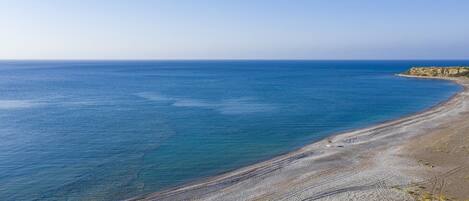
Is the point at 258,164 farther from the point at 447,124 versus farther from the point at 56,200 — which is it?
the point at 447,124

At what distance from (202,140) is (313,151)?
12.2 meters

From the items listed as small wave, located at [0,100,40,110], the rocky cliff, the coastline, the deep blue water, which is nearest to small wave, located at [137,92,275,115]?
the deep blue water

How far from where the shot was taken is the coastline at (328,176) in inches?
1075

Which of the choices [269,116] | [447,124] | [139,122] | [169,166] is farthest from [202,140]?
[447,124]

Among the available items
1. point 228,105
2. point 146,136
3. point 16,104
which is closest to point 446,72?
point 228,105

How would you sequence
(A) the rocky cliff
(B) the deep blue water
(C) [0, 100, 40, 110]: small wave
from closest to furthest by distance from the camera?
(B) the deep blue water → (C) [0, 100, 40, 110]: small wave → (A) the rocky cliff

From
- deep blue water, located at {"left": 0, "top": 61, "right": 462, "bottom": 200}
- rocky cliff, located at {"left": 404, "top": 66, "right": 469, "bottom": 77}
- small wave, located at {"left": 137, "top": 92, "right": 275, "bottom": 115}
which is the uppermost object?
rocky cliff, located at {"left": 404, "top": 66, "right": 469, "bottom": 77}

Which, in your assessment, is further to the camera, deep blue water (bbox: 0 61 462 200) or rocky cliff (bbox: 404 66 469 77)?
rocky cliff (bbox: 404 66 469 77)

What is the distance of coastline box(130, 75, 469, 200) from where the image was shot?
27297mm

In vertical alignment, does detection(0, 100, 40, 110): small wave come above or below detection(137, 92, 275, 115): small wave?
below

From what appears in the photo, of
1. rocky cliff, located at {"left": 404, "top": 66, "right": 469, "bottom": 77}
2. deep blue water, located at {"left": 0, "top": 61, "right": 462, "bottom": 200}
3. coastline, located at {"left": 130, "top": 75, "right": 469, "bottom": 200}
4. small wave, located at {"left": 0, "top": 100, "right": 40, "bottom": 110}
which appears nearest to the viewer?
coastline, located at {"left": 130, "top": 75, "right": 469, "bottom": 200}

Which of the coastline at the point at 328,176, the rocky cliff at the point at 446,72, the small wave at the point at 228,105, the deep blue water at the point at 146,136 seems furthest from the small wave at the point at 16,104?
the rocky cliff at the point at 446,72

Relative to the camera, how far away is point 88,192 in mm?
28984

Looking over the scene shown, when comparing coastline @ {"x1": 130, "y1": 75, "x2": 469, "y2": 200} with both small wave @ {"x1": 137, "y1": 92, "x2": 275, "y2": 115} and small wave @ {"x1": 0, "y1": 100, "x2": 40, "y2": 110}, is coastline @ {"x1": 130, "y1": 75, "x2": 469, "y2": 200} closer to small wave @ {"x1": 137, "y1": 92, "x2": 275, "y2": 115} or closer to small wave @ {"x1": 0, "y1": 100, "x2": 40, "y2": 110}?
small wave @ {"x1": 137, "y1": 92, "x2": 275, "y2": 115}
